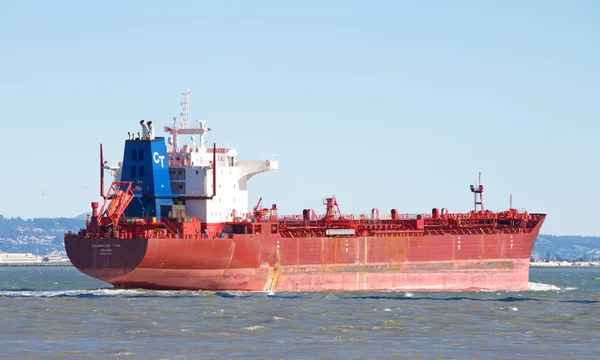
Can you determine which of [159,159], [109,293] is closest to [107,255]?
[109,293]

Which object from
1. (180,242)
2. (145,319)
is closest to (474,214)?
(180,242)

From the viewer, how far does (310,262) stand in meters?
67.7

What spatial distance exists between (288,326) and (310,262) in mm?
21081

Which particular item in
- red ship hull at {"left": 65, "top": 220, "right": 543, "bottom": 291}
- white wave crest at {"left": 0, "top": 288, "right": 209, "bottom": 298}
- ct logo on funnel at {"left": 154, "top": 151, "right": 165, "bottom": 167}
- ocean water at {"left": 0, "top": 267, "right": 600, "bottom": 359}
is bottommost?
ocean water at {"left": 0, "top": 267, "right": 600, "bottom": 359}

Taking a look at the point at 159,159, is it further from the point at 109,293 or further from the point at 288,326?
the point at 288,326

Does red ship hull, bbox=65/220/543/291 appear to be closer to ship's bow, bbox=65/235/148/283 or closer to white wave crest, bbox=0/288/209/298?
ship's bow, bbox=65/235/148/283

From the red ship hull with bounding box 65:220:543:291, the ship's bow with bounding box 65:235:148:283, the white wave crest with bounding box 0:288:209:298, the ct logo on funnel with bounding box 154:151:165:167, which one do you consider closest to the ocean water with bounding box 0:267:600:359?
the white wave crest with bounding box 0:288:209:298

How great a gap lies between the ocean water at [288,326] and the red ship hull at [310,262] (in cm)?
133

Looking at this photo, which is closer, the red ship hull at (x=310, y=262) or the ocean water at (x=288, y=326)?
the ocean water at (x=288, y=326)

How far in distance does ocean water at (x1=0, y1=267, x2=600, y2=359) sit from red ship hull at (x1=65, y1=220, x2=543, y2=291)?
4.37 ft

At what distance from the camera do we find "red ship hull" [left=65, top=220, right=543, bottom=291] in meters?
A: 61.3

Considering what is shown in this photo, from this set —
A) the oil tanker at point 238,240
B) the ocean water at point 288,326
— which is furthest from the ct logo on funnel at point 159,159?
the ocean water at point 288,326

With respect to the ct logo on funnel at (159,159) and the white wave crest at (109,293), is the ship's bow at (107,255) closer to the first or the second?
the white wave crest at (109,293)

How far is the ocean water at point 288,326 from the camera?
131ft
